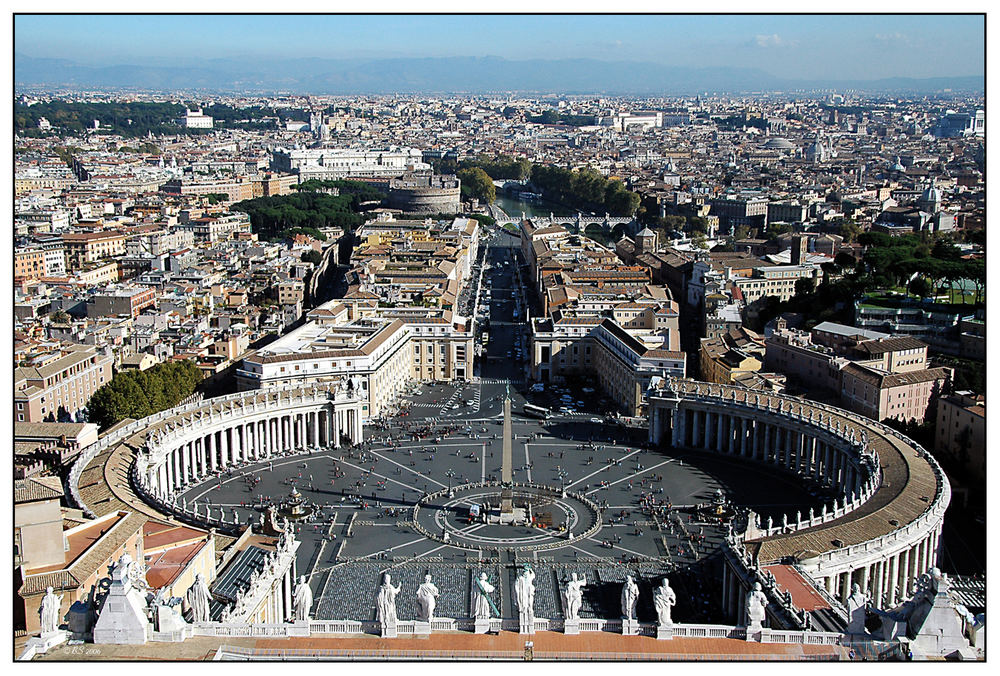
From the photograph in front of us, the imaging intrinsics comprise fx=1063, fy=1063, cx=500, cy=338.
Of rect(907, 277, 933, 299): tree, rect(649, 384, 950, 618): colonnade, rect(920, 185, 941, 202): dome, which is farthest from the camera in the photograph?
rect(920, 185, 941, 202): dome

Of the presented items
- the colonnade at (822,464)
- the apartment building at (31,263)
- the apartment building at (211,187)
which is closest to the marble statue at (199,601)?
the colonnade at (822,464)

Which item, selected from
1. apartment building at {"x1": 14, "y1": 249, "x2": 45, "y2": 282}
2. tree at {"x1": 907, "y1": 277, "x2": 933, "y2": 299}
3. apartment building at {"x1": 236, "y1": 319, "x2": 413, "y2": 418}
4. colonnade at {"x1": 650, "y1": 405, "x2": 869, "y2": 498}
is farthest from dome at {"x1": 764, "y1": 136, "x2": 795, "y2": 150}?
colonnade at {"x1": 650, "y1": 405, "x2": 869, "y2": 498}

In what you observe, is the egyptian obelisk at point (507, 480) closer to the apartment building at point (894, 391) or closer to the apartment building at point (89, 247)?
the apartment building at point (894, 391)

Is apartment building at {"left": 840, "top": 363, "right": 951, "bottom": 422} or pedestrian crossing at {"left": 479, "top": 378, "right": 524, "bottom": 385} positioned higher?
apartment building at {"left": 840, "top": 363, "right": 951, "bottom": 422}

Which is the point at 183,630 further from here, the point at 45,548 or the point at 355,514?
the point at 355,514

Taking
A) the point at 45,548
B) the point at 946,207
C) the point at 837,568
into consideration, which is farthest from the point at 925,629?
the point at 946,207

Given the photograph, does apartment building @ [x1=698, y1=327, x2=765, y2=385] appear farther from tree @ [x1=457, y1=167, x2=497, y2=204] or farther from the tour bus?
tree @ [x1=457, y1=167, x2=497, y2=204]

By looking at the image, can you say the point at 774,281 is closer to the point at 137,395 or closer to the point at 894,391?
the point at 894,391
